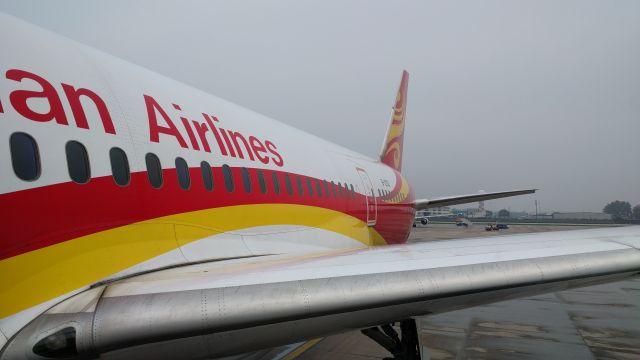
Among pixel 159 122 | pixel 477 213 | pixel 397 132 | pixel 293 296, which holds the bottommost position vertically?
pixel 293 296

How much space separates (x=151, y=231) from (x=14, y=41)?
182 cm

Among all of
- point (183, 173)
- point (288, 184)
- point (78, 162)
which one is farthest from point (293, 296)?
point (288, 184)

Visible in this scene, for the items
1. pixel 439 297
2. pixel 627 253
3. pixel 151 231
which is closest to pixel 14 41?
pixel 151 231

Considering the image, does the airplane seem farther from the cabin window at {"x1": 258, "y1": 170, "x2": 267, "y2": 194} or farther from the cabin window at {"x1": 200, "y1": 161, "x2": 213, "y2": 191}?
the cabin window at {"x1": 258, "y1": 170, "x2": 267, "y2": 194}

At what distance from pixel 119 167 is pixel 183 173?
823 millimetres

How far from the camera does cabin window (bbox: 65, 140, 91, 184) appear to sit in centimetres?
359

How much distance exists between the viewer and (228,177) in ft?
18.5

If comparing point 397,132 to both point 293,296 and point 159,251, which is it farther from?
point 293,296

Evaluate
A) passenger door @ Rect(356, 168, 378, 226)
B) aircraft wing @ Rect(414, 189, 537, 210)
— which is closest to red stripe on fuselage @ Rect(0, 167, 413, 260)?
passenger door @ Rect(356, 168, 378, 226)

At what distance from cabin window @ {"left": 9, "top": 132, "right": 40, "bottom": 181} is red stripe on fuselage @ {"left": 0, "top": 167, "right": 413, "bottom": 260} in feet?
0.40

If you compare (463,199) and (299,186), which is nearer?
(299,186)

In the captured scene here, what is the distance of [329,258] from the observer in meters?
4.45

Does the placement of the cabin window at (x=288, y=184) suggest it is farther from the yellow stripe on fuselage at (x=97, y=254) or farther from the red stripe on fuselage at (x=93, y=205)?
the yellow stripe on fuselage at (x=97, y=254)

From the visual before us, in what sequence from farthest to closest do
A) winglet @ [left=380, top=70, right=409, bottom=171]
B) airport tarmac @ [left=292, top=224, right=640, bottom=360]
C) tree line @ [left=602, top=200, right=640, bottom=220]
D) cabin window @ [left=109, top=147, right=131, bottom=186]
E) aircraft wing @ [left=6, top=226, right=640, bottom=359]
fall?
1. tree line @ [left=602, top=200, right=640, bottom=220]
2. winglet @ [left=380, top=70, right=409, bottom=171]
3. airport tarmac @ [left=292, top=224, right=640, bottom=360]
4. cabin window @ [left=109, top=147, right=131, bottom=186]
5. aircraft wing @ [left=6, top=226, right=640, bottom=359]
